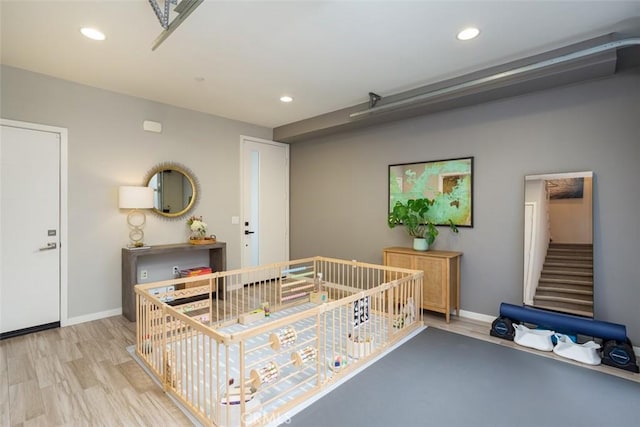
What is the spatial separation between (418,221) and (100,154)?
152 inches

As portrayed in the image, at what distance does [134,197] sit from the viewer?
367 centimetres

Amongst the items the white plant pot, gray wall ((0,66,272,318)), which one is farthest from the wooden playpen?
gray wall ((0,66,272,318))

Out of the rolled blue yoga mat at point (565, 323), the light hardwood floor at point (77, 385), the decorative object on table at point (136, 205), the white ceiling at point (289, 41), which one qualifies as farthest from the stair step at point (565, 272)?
the decorative object on table at point (136, 205)

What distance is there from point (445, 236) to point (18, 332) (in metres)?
4.71

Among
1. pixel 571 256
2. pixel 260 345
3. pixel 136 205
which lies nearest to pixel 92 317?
pixel 136 205

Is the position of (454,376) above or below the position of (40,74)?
below

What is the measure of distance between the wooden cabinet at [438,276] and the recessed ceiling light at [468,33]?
2105 mm

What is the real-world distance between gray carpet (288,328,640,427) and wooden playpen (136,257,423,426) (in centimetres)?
21

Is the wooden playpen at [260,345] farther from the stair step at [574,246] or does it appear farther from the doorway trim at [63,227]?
the stair step at [574,246]

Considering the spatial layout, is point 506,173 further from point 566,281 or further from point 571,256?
point 566,281

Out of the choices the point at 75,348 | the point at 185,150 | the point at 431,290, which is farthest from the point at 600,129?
the point at 75,348

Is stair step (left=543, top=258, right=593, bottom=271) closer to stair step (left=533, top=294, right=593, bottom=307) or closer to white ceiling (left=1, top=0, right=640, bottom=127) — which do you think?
stair step (left=533, top=294, right=593, bottom=307)

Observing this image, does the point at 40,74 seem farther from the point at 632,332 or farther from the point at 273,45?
the point at 632,332

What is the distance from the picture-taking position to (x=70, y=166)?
3467mm
